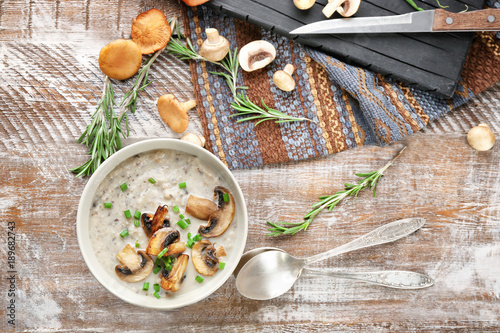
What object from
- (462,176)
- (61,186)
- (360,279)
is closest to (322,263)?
(360,279)

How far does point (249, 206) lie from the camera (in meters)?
1.64

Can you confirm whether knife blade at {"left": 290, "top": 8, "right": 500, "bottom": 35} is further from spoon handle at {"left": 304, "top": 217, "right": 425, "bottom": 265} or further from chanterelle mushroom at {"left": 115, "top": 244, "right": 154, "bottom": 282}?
chanterelle mushroom at {"left": 115, "top": 244, "right": 154, "bottom": 282}

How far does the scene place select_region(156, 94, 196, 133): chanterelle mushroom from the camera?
153 centimetres

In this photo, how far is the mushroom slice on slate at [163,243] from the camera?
4.58 feet

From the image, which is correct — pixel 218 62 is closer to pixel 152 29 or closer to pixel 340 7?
pixel 152 29

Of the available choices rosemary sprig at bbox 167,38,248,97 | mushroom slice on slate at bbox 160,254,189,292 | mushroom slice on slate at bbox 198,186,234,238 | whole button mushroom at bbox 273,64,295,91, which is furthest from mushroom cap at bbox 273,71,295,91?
mushroom slice on slate at bbox 160,254,189,292

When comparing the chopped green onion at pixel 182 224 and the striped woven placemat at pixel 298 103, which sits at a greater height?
the striped woven placemat at pixel 298 103

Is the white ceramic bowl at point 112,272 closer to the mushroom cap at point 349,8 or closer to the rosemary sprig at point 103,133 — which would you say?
the rosemary sprig at point 103,133

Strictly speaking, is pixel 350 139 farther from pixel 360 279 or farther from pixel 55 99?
pixel 55 99

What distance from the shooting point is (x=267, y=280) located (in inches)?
62.1

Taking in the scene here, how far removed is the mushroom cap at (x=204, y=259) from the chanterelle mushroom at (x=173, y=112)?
1.49ft

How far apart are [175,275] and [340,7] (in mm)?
1161

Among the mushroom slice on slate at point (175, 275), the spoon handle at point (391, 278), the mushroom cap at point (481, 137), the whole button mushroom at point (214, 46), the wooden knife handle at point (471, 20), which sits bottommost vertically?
the spoon handle at point (391, 278)

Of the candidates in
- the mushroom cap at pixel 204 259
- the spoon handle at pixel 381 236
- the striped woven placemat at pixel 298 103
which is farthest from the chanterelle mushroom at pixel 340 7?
the mushroom cap at pixel 204 259
